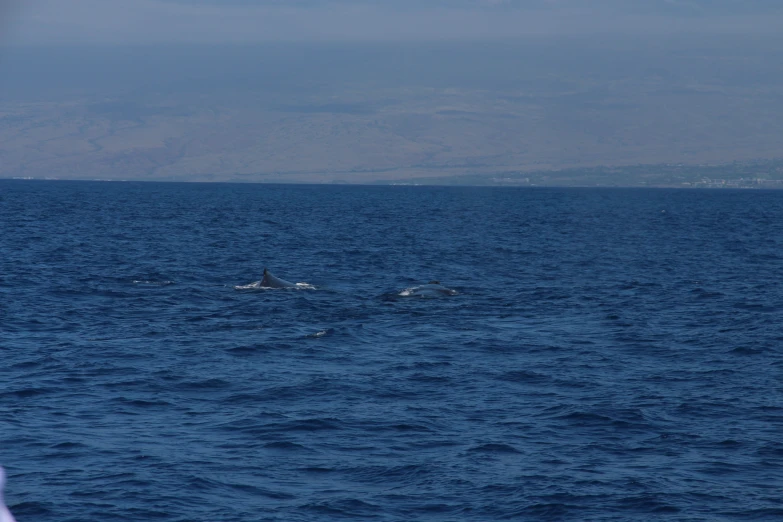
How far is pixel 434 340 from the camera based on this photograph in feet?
117

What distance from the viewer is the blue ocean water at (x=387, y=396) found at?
1966 cm

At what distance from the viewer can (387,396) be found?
2722 centimetres

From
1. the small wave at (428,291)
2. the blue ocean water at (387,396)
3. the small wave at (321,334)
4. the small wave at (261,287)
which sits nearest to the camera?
the blue ocean water at (387,396)

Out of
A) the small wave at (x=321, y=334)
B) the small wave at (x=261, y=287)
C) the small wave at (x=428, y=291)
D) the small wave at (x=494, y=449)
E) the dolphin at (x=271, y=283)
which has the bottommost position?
the small wave at (x=494, y=449)

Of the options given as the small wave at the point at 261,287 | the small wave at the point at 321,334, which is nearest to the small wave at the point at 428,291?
the small wave at the point at 261,287

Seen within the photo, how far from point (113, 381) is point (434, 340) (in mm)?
11541

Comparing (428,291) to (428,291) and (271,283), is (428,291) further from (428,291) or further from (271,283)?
(271,283)

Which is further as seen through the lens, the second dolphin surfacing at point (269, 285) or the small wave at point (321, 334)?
the second dolphin surfacing at point (269, 285)

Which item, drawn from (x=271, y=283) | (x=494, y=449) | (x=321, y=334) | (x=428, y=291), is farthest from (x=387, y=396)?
(x=271, y=283)

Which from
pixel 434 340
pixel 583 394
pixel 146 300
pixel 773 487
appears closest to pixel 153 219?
pixel 146 300

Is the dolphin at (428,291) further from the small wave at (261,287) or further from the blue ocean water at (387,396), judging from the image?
the small wave at (261,287)

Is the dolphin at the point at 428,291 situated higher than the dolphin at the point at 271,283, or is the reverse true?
the dolphin at the point at 271,283

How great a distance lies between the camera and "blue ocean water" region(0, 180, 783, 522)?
1966cm

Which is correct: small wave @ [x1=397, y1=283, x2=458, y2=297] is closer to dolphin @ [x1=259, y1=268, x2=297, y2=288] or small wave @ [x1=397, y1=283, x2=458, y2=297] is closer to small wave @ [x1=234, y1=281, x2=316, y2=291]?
small wave @ [x1=234, y1=281, x2=316, y2=291]
